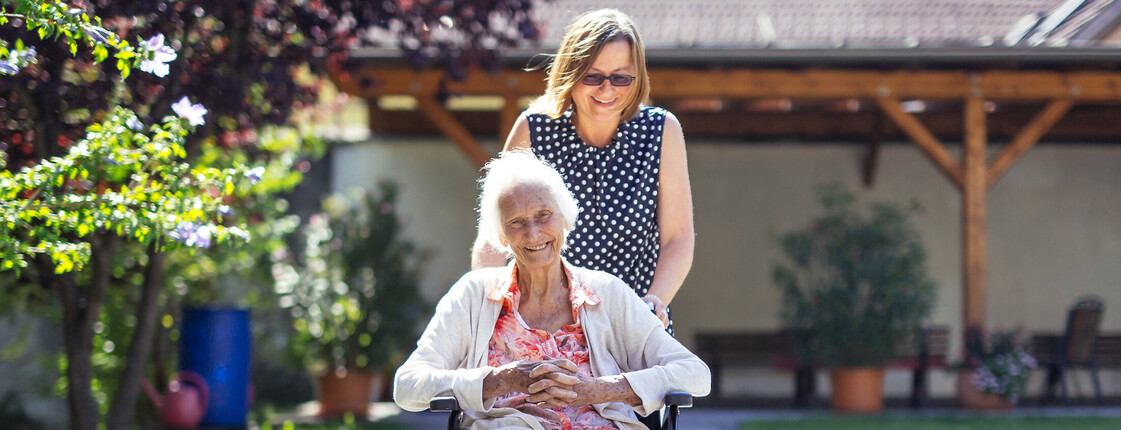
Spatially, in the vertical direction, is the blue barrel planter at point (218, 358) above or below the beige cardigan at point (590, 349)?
below

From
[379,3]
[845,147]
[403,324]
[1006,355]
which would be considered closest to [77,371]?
[379,3]

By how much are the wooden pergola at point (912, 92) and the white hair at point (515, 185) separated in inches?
212

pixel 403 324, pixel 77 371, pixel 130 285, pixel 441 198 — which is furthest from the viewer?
pixel 441 198

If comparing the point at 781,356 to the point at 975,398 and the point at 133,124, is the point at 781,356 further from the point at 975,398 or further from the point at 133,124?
the point at 133,124

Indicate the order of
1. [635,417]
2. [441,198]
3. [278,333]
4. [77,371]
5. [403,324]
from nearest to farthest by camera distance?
[635,417] → [77,371] → [403,324] → [278,333] → [441,198]

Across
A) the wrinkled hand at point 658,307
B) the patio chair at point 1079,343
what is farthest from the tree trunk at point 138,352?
the patio chair at point 1079,343

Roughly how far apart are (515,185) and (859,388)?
5.96 meters

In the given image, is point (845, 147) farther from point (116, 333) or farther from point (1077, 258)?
point (116, 333)

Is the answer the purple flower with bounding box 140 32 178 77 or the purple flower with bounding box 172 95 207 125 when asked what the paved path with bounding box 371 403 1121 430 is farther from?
the purple flower with bounding box 140 32 178 77

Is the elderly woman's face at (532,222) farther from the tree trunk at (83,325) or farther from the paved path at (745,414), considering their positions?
the paved path at (745,414)

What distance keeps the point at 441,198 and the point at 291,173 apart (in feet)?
10.8

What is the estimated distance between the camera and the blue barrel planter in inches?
261

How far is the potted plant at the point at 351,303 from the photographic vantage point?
25.9 ft

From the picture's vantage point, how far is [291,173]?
6.98 metres
